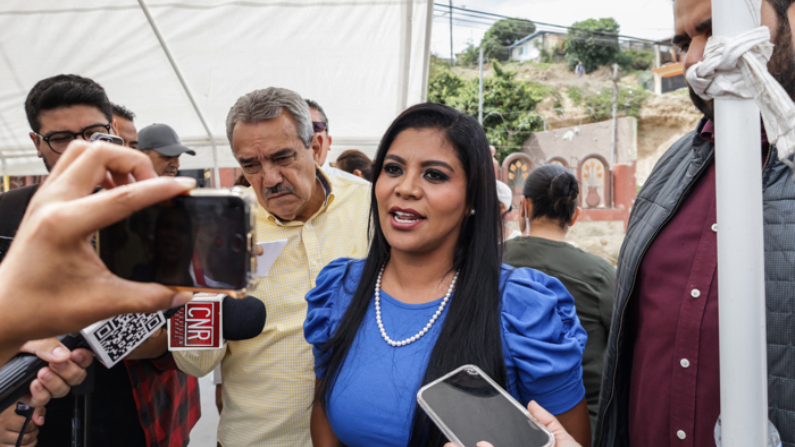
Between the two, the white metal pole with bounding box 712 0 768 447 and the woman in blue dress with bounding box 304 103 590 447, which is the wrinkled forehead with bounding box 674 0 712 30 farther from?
the woman in blue dress with bounding box 304 103 590 447

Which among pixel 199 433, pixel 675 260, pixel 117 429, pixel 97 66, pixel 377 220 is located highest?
pixel 97 66

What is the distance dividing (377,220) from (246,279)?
3.41 feet

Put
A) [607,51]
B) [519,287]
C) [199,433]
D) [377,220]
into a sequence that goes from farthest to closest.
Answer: [607,51]
[199,433]
[377,220]
[519,287]

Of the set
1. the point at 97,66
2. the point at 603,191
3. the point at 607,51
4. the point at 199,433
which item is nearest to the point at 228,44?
the point at 97,66

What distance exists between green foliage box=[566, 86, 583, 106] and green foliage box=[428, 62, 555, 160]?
2.64 meters

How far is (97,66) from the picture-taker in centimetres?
389

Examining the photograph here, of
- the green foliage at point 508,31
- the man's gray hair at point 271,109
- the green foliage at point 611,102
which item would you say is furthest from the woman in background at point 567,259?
the green foliage at point 508,31

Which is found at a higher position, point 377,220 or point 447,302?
point 377,220

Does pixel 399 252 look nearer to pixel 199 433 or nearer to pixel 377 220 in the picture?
pixel 377 220

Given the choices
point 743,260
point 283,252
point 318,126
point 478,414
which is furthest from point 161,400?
point 318,126

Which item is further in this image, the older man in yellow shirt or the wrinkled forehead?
the older man in yellow shirt

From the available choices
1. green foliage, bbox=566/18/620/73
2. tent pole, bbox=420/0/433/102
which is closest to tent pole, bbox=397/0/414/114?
tent pole, bbox=420/0/433/102

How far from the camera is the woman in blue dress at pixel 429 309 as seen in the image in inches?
51.1

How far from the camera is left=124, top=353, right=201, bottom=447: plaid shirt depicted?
5.89 ft
